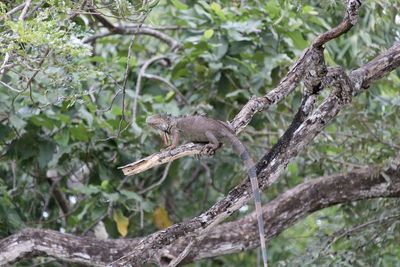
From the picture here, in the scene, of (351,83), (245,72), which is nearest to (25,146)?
(245,72)

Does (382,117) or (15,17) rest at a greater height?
(15,17)

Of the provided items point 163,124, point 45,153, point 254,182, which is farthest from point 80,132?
point 254,182

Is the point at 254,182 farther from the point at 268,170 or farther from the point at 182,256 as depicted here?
the point at 182,256

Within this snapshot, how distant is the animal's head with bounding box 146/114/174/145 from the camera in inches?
→ 206

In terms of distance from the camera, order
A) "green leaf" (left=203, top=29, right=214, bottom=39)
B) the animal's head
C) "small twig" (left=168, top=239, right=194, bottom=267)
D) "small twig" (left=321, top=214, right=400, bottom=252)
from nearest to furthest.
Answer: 1. "small twig" (left=168, top=239, right=194, bottom=267)
2. the animal's head
3. "small twig" (left=321, top=214, right=400, bottom=252)
4. "green leaf" (left=203, top=29, right=214, bottom=39)

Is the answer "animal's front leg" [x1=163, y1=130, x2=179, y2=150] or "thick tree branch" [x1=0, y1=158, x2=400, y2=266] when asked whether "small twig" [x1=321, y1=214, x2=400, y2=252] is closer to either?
"thick tree branch" [x1=0, y1=158, x2=400, y2=266]

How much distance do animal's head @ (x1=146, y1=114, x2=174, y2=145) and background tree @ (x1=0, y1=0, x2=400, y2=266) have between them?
0.74ft

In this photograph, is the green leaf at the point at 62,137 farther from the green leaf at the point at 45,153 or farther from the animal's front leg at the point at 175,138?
the animal's front leg at the point at 175,138

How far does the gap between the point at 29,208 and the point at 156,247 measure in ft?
7.99

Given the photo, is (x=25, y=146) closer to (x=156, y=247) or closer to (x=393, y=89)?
(x=156, y=247)

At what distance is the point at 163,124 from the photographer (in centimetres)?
523

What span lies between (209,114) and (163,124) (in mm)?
1417

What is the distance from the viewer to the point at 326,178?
5699 millimetres

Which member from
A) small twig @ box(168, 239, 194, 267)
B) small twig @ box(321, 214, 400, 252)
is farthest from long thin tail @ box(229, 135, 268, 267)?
small twig @ box(321, 214, 400, 252)
